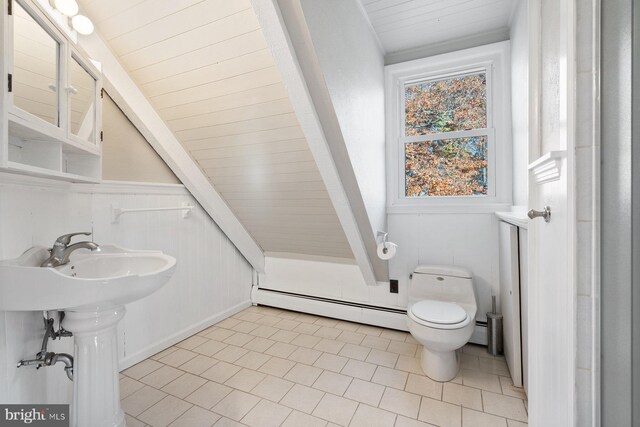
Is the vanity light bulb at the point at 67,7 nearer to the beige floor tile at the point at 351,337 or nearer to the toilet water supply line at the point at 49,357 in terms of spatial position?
the toilet water supply line at the point at 49,357

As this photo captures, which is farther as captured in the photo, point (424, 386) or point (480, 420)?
point (424, 386)

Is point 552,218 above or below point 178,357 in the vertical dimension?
above

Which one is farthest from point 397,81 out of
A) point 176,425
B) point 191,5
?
point 176,425

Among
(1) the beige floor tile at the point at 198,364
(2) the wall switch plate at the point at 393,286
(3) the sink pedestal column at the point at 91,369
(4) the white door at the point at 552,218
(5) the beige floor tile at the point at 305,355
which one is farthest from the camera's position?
(2) the wall switch plate at the point at 393,286

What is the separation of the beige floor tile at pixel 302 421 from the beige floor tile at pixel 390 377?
456mm

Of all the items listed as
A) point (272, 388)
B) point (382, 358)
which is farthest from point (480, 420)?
point (272, 388)

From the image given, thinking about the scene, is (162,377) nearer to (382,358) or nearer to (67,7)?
(382,358)

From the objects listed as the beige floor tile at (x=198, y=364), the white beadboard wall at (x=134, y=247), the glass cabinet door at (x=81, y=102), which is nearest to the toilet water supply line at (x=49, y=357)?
A: the white beadboard wall at (x=134, y=247)

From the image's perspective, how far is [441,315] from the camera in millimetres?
1712

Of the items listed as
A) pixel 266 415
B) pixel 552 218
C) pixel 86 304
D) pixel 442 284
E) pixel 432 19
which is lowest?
pixel 266 415

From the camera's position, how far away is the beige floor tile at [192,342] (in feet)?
7.14

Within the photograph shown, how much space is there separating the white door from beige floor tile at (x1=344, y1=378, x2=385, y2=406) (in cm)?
73

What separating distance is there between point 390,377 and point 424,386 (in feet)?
0.64

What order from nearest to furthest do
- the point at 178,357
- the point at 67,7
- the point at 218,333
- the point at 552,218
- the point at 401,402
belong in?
the point at 552,218, the point at 67,7, the point at 401,402, the point at 178,357, the point at 218,333
